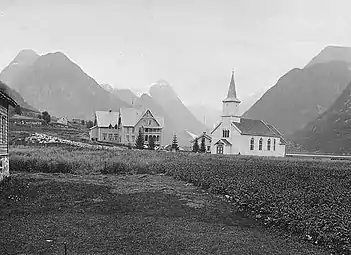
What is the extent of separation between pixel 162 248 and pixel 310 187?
1024 cm

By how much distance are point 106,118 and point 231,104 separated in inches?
963

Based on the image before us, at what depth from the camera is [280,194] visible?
13.9m

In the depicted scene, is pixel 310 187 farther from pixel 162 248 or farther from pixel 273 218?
pixel 162 248

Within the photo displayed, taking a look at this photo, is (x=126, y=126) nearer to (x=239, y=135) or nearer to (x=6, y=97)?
(x=239, y=135)

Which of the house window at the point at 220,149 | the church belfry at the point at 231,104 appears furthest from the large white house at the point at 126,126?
the church belfry at the point at 231,104

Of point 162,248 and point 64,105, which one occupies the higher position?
point 64,105

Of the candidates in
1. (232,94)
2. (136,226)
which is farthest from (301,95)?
(136,226)

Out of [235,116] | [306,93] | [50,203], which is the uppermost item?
[306,93]

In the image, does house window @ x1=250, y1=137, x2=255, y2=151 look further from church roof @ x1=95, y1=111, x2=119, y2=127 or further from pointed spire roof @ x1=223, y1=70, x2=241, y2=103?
church roof @ x1=95, y1=111, x2=119, y2=127

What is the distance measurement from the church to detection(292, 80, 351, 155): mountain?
17184mm

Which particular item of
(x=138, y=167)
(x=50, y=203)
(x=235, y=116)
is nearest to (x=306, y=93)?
(x=235, y=116)

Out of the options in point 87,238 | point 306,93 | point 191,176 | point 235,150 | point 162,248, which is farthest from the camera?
point 306,93

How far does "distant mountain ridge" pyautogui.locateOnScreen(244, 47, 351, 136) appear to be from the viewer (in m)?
96.1

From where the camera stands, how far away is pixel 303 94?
329 feet
